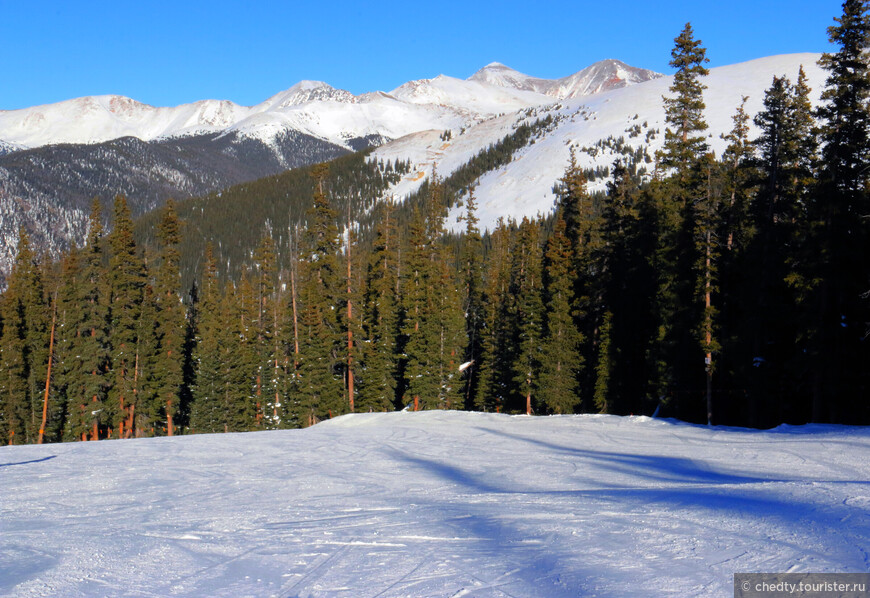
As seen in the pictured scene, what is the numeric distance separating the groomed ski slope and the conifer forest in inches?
407

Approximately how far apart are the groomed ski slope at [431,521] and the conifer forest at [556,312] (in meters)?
10.3

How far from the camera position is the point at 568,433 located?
19.7 metres

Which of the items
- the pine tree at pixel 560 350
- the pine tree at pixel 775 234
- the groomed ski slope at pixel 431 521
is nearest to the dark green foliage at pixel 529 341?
the pine tree at pixel 560 350

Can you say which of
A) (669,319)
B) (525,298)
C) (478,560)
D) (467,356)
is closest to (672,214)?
(669,319)

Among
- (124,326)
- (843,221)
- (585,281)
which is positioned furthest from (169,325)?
(843,221)

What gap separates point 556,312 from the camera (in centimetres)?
3562

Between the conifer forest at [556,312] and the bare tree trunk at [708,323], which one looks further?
the bare tree trunk at [708,323]

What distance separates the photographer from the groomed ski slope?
5105 mm

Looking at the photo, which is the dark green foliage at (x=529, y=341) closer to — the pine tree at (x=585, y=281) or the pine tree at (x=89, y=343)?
the pine tree at (x=585, y=281)

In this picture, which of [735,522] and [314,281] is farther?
[314,281]

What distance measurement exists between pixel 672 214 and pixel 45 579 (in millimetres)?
28398

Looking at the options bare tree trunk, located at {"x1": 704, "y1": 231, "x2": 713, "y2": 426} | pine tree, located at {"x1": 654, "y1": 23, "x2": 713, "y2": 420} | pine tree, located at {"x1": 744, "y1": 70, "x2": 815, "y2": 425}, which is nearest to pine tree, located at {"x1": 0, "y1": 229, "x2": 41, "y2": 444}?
pine tree, located at {"x1": 654, "y1": 23, "x2": 713, "y2": 420}

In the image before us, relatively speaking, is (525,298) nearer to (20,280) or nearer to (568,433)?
(568,433)

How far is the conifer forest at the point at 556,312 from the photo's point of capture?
2111cm
